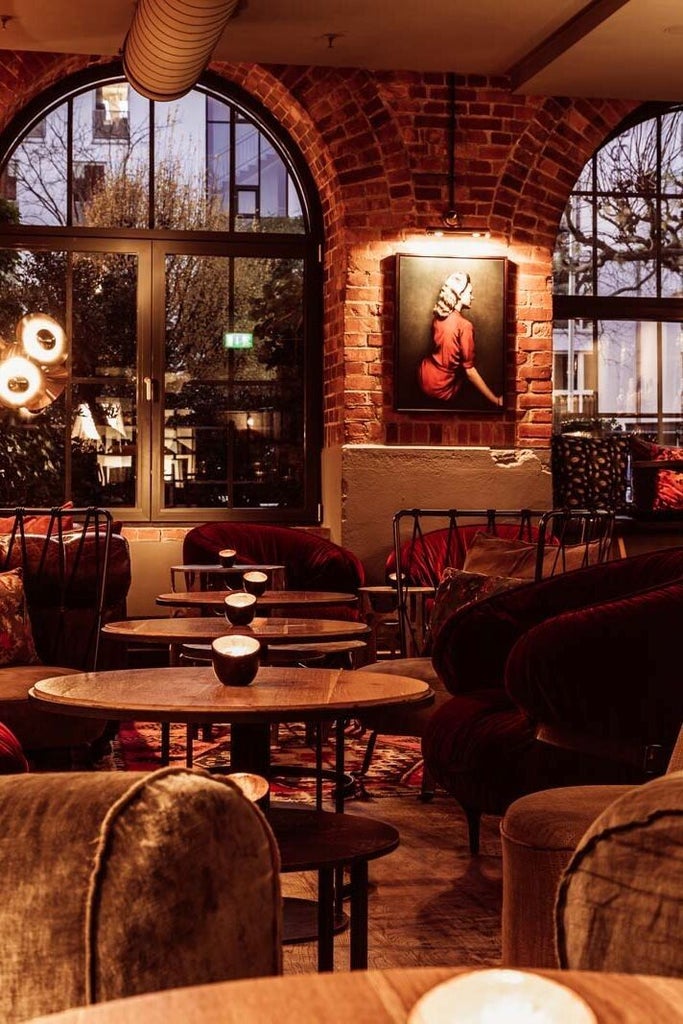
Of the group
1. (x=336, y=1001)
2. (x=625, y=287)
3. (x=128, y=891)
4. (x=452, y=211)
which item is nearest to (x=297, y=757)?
(x=452, y=211)

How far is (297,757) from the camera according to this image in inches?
212

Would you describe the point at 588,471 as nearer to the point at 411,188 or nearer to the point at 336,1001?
the point at 411,188

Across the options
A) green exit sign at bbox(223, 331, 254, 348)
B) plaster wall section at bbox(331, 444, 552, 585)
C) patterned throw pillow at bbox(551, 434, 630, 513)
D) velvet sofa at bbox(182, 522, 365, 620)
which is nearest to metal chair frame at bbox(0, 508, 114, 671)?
velvet sofa at bbox(182, 522, 365, 620)

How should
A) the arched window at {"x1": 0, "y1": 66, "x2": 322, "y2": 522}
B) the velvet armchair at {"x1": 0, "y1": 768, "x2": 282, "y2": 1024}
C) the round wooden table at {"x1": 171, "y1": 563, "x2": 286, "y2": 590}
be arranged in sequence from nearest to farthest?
the velvet armchair at {"x1": 0, "y1": 768, "x2": 282, "y2": 1024} → the round wooden table at {"x1": 171, "y1": 563, "x2": 286, "y2": 590} → the arched window at {"x1": 0, "y1": 66, "x2": 322, "y2": 522}

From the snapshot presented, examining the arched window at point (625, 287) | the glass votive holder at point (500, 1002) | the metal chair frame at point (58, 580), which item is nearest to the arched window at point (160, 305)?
the arched window at point (625, 287)

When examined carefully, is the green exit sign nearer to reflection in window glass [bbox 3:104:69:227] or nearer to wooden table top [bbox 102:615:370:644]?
reflection in window glass [bbox 3:104:69:227]

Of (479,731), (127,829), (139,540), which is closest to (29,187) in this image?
(139,540)

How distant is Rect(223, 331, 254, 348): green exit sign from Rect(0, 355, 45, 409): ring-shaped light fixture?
39.8 inches

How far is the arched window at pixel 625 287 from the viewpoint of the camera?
26.5 feet

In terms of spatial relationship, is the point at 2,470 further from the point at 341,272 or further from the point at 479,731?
the point at 479,731

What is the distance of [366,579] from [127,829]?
6287 millimetres

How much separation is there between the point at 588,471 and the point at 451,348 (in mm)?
1063

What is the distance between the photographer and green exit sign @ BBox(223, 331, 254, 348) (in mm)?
7707

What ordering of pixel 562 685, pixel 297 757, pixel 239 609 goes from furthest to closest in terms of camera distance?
pixel 297 757
pixel 239 609
pixel 562 685
